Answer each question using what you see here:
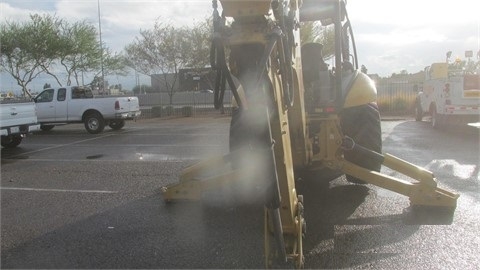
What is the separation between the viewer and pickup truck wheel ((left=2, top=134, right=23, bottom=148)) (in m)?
14.2

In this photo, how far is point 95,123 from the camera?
59.5 feet

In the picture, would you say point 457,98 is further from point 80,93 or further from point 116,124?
point 80,93

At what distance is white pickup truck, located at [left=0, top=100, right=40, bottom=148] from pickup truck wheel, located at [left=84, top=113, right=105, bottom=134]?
12.4ft

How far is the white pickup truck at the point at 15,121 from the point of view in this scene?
42.8 ft

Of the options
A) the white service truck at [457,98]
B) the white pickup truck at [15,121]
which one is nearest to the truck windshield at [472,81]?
the white service truck at [457,98]

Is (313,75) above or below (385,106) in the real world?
above

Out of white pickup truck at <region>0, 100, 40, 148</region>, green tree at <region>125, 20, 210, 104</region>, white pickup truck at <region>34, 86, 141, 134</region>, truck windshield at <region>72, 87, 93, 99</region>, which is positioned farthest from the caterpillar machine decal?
green tree at <region>125, 20, 210, 104</region>

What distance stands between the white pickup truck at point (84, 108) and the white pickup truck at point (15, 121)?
12.7 feet

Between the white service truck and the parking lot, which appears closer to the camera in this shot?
the parking lot

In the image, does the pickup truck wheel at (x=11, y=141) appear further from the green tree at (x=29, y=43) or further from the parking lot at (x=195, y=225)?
the green tree at (x=29, y=43)

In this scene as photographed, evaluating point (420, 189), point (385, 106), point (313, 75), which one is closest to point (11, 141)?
point (313, 75)

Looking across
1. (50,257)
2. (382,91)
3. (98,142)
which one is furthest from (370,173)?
(382,91)

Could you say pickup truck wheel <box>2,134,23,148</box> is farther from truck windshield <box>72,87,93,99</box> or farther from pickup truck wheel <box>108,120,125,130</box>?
pickup truck wheel <box>108,120,125,130</box>

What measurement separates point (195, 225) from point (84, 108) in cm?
1414
